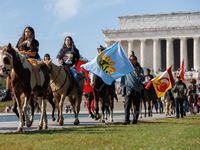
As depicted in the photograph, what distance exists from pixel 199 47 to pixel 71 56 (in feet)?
242

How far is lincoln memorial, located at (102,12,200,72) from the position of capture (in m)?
84.2

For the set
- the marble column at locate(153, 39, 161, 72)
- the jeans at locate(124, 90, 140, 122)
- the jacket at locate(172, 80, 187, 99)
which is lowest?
the jeans at locate(124, 90, 140, 122)

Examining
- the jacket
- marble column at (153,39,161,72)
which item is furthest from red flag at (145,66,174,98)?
marble column at (153,39,161,72)

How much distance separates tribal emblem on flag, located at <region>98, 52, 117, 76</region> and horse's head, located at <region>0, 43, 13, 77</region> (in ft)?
15.7

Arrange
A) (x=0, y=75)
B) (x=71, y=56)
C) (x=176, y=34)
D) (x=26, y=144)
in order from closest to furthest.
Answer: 1. (x=26, y=144)
2. (x=0, y=75)
3. (x=71, y=56)
4. (x=176, y=34)

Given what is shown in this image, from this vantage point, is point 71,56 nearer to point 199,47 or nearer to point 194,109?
point 194,109

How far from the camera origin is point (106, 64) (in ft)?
46.4

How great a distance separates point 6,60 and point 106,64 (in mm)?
5173

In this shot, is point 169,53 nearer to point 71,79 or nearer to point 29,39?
point 71,79

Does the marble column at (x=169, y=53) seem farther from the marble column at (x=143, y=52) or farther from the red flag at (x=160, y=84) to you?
the red flag at (x=160, y=84)

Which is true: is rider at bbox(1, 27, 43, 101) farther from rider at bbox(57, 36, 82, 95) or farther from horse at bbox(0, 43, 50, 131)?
rider at bbox(57, 36, 82, 95)

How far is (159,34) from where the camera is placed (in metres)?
85.6

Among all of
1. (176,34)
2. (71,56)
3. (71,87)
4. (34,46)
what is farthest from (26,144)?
(176,34)

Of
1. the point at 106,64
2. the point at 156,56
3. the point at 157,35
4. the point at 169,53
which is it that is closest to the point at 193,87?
the point at 106,64
